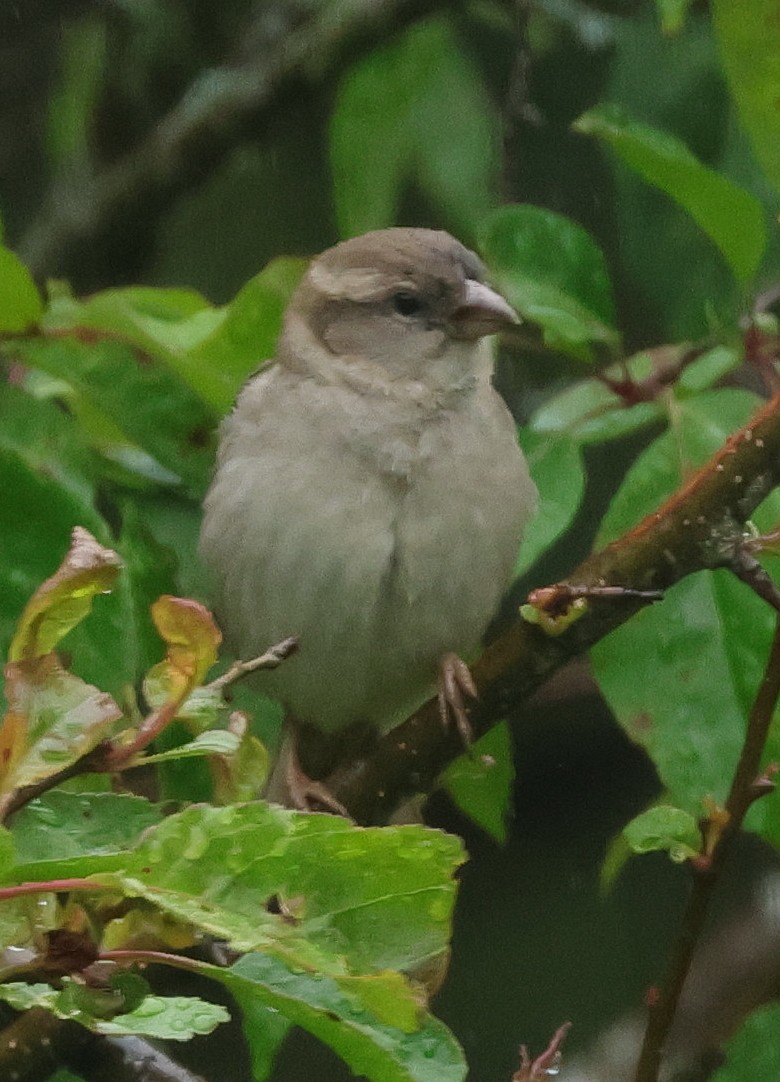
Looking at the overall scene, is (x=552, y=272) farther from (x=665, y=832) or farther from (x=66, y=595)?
(x=66, y=595)

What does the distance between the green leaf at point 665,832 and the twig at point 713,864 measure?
0.8 inches

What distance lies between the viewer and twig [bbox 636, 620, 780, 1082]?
0.89 m

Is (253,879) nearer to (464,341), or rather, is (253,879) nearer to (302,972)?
(302,972)

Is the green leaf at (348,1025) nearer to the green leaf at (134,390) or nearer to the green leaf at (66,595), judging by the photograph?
the green leaf at (66,595)

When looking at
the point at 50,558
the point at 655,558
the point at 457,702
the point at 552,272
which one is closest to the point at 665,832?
the point at 655,558

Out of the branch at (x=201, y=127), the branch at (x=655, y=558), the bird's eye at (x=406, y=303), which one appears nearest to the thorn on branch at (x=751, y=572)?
the branch at (x=655, y=558)

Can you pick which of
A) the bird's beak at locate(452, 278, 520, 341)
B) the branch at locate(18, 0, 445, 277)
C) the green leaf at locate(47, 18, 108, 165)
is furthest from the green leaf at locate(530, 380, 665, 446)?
the green leaf at locate(47, 18, 108, 165)

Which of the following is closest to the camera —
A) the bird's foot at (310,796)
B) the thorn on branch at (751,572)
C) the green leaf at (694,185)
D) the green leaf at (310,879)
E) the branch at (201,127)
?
the green leaf at (310,879)

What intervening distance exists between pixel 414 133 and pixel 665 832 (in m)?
1.02

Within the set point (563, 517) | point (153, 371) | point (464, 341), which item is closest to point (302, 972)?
point (563, 517)

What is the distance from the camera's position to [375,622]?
138 centimetres

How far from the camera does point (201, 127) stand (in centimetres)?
213

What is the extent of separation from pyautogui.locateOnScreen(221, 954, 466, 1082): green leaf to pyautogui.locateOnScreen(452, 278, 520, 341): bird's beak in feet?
2.78

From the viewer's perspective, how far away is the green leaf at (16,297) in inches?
45.8
